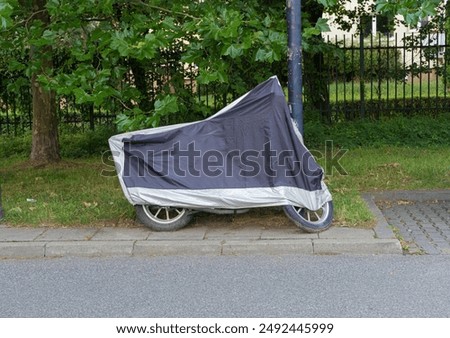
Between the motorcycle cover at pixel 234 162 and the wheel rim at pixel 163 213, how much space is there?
0.21 metres

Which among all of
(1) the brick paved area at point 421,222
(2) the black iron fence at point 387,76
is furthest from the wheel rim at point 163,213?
(2) the black iron fence at point 387,76

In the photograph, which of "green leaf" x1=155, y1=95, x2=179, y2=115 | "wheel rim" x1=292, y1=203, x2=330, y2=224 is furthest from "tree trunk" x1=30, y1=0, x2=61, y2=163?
"wheel rim" x1=292, y1=203, x2=330, y2=224

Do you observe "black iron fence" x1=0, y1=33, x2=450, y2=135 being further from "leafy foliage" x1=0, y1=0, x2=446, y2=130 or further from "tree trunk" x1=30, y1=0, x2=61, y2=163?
"leafy foliage" x1=0, y1=0, x2=446, y2=130

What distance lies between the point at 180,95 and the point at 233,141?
324cm

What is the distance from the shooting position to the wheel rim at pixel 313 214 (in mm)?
6722

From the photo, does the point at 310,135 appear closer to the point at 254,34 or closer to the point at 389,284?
the point at 254,34

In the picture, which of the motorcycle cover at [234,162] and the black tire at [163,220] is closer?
the motorcycle cover at [234,162]

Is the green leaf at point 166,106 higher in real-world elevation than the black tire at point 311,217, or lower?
higher

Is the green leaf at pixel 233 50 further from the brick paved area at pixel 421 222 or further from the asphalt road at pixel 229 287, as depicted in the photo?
the brick paved area at pixel 421 222

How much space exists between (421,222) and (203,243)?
106 inches

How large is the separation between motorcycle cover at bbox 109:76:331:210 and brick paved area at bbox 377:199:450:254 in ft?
3.80

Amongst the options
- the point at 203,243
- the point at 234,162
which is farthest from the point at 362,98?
the point at 203,243

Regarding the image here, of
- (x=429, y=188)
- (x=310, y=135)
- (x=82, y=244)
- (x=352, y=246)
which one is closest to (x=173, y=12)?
(x=82, y=244)

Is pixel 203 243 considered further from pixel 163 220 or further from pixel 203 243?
pixel 163 220
